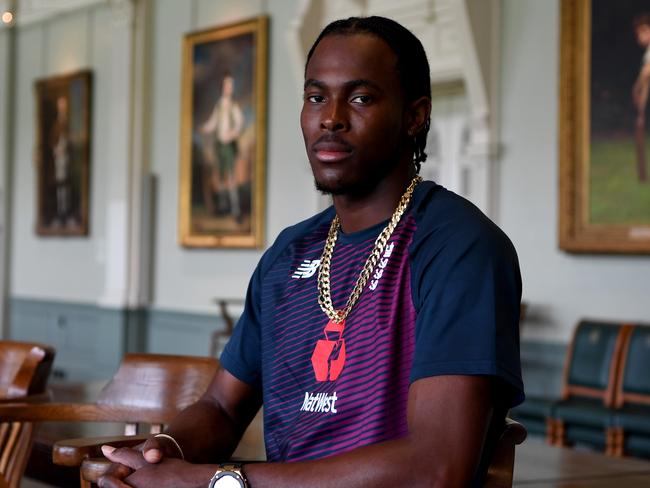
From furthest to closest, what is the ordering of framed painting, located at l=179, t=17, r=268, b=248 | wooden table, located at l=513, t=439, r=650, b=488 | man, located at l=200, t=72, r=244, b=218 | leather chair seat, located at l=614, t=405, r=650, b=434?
man, located at l=200, t=72, r=244, b=218, framed painting, located at l=179, t=17, r=268, b=248, leather chair seat, located at l=614, t=405, r=650, b=434, wooden table, located at l=513, t=439, r=650, b=488

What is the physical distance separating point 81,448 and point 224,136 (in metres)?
8.59

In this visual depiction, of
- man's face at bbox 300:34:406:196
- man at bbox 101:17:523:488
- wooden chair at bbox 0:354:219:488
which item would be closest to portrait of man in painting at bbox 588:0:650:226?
wooden chair at bbox 0:354:219:488

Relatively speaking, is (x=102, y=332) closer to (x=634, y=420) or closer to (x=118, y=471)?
(x=634, y=420)

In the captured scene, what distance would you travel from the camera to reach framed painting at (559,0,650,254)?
23.1 ft

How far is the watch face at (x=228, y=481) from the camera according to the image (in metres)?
1.89

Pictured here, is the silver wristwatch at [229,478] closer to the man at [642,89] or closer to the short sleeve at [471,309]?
the short sleeve at [471,309]

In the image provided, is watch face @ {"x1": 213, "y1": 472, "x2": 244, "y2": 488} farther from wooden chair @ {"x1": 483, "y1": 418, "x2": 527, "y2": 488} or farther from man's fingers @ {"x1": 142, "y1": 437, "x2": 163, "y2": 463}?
wooden chair @ {"x1": 483, "y1": 418, "x2": 527, "y2": 488}

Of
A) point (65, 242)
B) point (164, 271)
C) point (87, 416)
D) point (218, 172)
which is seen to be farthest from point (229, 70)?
point (87, 416)

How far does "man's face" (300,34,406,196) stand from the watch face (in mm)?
626

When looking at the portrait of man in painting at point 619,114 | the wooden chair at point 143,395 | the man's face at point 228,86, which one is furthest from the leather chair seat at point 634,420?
the man's face at point 228,86

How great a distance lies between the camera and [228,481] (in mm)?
1901

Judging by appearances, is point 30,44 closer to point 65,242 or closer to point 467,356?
point 65,242

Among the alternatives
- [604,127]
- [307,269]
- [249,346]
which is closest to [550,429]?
[604,127]

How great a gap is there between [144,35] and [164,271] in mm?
2791
